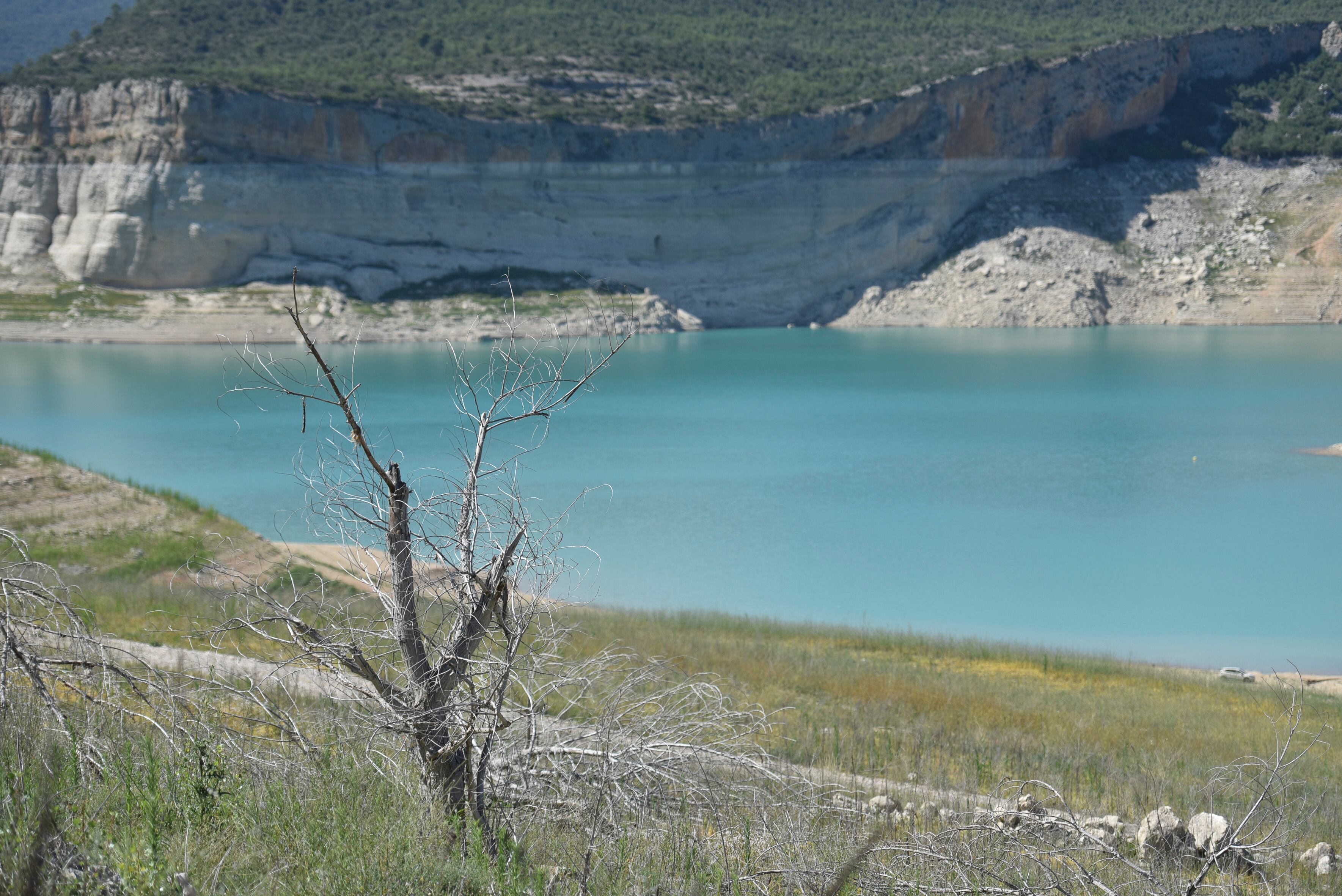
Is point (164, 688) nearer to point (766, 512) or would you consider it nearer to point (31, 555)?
point (31, 555)

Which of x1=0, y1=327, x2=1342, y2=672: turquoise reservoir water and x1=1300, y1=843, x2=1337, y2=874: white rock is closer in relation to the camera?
x1=1300, y1=843, x2=1337, y2=874: white rock

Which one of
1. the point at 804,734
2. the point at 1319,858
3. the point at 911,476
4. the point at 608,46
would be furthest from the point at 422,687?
the point at 608,46

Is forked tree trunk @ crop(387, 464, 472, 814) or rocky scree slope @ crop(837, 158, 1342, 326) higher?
rocky scree slope @ crop(837, 158, 1342, 326)

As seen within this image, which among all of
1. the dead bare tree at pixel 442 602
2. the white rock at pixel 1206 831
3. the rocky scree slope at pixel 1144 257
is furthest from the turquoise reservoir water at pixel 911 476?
the rocky scree slope at pixel 1144 257

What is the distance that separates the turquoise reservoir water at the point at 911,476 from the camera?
13945 mm

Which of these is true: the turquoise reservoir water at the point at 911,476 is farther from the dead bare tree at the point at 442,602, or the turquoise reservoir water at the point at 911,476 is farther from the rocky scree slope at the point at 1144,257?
the rocky scree slope at the point at 1144,257

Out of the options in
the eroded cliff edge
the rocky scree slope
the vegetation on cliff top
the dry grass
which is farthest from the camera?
the vegetation on cliff top

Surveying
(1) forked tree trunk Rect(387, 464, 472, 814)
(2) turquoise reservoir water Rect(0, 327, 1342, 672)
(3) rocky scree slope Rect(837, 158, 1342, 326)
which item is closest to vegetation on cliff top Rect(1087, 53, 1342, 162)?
(3) rocky scree slope Rect(837, 158, 1342, 326)

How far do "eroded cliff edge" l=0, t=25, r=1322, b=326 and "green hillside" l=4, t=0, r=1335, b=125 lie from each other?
166 cm

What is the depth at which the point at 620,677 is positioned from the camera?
7.98 meters

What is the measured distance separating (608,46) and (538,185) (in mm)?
13978

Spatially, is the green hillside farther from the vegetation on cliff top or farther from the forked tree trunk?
the forked tree trunk

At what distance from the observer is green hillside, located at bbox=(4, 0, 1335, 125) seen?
5634 cm

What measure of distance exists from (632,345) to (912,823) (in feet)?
139
